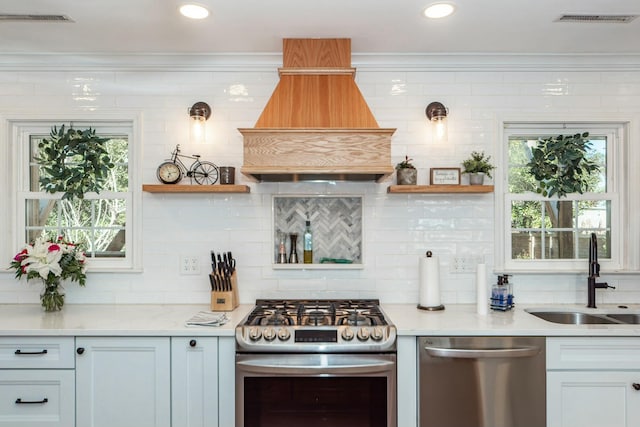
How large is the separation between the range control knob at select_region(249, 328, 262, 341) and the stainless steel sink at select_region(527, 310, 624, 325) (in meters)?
1.71

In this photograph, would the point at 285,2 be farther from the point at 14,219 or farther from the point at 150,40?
the point at 14,219

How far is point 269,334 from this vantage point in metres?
2.08

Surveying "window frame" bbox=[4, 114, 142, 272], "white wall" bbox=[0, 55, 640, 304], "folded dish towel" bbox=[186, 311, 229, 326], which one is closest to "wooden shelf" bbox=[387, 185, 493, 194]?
"white wall" bbox=[0, 55, 640, 304]

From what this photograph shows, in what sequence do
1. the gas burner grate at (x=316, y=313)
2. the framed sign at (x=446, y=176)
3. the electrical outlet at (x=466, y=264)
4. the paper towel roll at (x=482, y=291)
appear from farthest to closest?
the electrical outlet at (x=466, y=264), the framed sign at (x=446, y=176), the paper towel roll at (x=482, y=291), the gas burner grate at (x=316, y=313)

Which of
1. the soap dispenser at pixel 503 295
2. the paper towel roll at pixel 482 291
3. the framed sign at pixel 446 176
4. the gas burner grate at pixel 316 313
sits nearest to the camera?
the gas burner grate at pixel 316 313

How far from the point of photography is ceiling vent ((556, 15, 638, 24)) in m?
2.25

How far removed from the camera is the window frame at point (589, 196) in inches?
109

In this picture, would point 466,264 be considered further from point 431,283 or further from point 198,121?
point 198,121

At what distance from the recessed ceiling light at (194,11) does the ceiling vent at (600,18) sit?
191 centimetres

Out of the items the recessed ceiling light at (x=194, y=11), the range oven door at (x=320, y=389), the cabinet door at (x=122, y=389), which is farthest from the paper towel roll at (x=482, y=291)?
the recessed ceiling light at (x=194, y=11)

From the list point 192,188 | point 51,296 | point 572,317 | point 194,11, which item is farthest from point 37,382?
point 572,317

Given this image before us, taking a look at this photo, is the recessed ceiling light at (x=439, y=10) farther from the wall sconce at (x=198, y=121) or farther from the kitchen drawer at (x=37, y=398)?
the kitchen drawer at (x=37, y=398)

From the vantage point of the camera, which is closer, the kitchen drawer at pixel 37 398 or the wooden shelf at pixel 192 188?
the kitchen drawer at pixel 37 398

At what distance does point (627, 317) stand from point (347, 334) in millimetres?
1875
